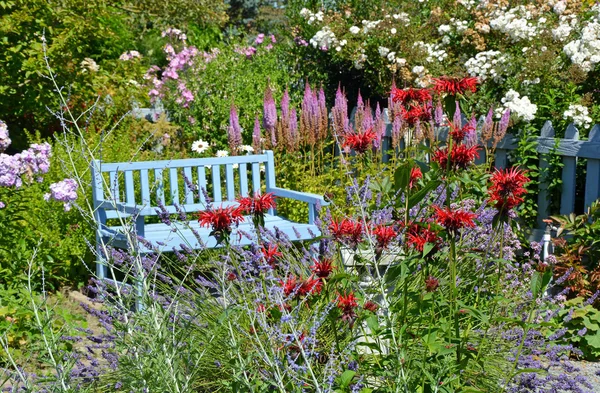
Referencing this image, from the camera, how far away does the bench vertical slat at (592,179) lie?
5.71 metres

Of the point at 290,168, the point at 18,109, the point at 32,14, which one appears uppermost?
the point at 32,14

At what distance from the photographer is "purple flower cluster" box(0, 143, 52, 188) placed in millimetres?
4602

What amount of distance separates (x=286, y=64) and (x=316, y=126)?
3620 millimetres

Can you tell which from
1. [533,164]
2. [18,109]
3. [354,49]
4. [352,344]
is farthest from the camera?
[354,49]

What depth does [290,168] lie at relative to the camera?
268 inches

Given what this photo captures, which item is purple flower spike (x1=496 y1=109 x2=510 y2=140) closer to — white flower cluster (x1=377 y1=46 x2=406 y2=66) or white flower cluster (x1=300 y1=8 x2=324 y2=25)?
white flower cluster (x1=377 y1=46 x2=406 y2=66)

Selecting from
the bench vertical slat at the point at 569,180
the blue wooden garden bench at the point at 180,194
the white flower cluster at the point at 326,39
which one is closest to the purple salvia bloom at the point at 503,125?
the bench vertical slat at the point at 569,180

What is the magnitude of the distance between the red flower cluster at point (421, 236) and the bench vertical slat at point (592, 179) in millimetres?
3633

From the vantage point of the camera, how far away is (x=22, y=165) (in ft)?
15.7

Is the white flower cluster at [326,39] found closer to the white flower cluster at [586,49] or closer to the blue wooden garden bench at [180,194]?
the white flower cluster at [586,49]

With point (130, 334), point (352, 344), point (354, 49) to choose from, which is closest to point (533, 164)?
point (354, 49)

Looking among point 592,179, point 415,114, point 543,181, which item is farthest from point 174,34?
point 415,114

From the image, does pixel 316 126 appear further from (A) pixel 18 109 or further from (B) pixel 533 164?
(A) pixel 18 109

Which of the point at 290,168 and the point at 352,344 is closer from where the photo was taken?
the point at 352,344
